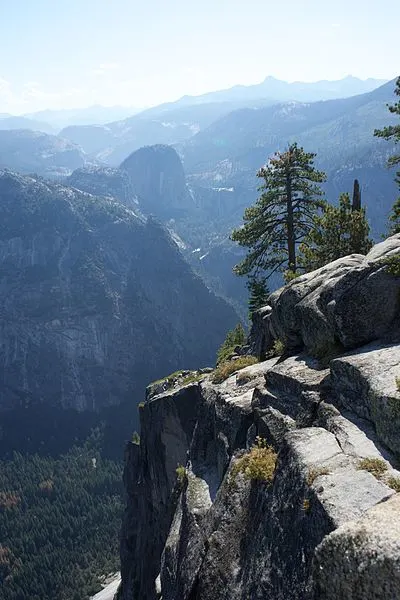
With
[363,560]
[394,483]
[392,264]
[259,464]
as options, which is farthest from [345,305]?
[363,560]

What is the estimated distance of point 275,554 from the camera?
493 inches

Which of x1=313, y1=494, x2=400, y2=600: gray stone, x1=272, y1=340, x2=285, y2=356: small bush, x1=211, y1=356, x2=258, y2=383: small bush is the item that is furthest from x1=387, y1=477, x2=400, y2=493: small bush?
x1=211, y1=356, x2=258, y2=383: small bush

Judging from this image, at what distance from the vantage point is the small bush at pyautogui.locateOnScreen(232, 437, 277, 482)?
15.7 meters

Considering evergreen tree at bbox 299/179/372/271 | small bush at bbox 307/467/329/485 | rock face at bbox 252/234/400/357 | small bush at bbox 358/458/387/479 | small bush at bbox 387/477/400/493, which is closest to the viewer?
small bush at bbox 387/477/400/493

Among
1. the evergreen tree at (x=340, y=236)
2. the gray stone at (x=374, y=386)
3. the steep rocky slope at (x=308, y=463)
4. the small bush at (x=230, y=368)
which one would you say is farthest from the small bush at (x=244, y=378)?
the evergreen tree at (x=340, y=236)

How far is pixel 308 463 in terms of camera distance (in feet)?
41.9

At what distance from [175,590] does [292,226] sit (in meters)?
30.4

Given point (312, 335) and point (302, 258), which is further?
point (302, 258)

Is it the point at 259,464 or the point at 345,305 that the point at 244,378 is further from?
the point at 259,464

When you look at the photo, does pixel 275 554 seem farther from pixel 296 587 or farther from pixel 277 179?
pixel 277 179

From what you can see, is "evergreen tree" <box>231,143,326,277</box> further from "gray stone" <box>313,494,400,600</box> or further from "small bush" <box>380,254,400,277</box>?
"gray stone" <box>313,494,400,600</box>

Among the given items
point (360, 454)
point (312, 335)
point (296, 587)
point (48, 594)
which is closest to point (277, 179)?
point (312, 335)

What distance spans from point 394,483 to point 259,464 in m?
5.61

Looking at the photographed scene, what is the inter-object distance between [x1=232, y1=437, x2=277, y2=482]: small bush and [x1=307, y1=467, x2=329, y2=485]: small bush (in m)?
3.09
